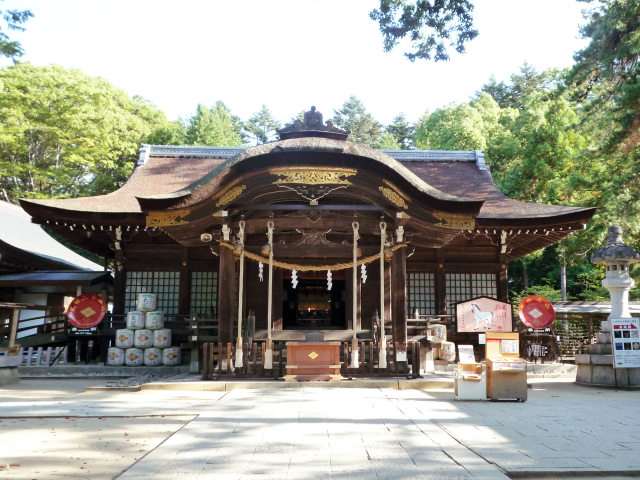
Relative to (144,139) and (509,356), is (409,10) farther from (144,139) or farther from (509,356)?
(144,139)

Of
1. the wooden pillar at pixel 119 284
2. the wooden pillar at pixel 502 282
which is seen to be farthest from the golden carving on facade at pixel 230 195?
the wooden pillar at pixel 502 282

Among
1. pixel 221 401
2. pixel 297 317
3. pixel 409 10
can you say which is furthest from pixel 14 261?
pixel 409 10

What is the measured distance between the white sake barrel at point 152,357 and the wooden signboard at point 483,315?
7.47 metres

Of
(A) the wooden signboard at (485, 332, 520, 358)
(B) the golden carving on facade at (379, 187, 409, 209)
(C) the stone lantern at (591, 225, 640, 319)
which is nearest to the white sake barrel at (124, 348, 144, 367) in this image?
(B) the golden carving on facade at (379, 187, 409, 209)

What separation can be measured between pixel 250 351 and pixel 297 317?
5.84 m

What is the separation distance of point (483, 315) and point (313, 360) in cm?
543

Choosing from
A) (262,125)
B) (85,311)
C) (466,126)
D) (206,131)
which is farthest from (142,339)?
(262,125)

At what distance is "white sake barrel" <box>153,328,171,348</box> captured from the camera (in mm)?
12305

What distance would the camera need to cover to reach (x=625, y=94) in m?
11.6

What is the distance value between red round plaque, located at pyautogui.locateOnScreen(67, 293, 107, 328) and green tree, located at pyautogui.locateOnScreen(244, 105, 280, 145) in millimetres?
39506

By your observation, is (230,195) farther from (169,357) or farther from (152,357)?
(152,357)

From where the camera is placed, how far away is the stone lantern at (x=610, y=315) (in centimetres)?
960

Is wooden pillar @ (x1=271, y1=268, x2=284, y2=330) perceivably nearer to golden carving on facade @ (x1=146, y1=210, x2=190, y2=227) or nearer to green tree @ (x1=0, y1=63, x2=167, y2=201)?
golden carving on facade @ (x1=146, y1=210, x2=190, y2=227)

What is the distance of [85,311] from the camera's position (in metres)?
12.6
